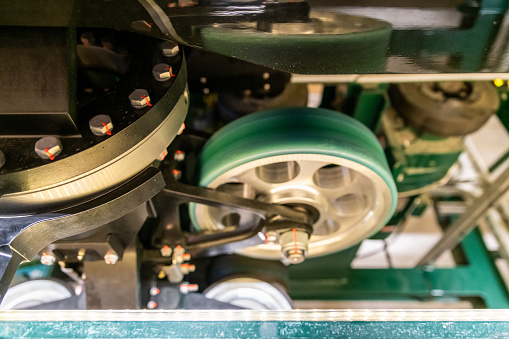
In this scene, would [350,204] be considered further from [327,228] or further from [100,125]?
[100,125]

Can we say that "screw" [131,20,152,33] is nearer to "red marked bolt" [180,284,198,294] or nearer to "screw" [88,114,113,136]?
"screw" [88,114,113,136]

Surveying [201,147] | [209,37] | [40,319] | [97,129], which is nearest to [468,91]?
[201,147]

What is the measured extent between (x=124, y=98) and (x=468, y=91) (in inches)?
38.0

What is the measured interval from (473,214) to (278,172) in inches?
36.2

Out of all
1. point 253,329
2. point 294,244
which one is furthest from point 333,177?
point 253,329

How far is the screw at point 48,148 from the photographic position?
58 cm

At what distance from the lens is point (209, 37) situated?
2.03 feet

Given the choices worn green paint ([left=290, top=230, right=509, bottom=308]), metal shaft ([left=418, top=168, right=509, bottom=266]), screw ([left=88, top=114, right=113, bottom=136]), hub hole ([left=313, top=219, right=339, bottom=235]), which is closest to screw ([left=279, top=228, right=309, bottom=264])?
hub hole ([left=313, top=219, right=339, bottom=235])

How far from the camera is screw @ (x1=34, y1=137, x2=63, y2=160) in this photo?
0.58 m

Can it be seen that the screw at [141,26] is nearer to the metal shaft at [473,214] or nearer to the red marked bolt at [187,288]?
the red marked bolt at [187,288]

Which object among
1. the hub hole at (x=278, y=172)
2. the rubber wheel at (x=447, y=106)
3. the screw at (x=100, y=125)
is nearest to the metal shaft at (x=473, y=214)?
the rubber wheel at (x=447, y=106)

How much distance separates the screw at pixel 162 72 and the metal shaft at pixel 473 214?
1221 mm

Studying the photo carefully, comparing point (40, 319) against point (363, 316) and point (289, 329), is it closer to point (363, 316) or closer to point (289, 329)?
point (289, 329)

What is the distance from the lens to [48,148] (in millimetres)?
577
